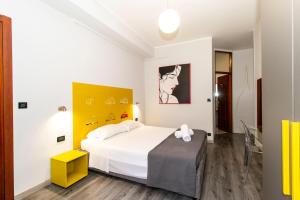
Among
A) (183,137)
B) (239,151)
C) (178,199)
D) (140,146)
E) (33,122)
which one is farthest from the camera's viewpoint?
(239,151)

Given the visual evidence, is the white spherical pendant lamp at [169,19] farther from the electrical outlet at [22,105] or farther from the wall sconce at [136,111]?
the wall sconce at [136,111]

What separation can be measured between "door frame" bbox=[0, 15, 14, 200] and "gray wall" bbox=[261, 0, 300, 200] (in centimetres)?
253

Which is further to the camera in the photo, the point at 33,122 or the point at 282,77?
the point at 33,122

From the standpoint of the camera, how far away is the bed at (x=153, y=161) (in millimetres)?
1879

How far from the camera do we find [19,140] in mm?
1970

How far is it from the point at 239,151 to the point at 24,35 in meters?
4.62

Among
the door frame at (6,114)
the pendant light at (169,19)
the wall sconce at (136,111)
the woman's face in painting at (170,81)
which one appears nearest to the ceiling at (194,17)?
the pendant light at (169,19)

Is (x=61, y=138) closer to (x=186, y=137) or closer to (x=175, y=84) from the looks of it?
(x=186, y=137)

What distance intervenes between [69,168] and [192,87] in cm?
358

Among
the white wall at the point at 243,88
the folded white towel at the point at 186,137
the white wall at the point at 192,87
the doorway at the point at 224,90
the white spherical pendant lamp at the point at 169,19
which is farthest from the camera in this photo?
the doorway at the point at 224,90

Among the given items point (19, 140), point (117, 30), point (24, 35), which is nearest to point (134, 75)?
point (117, 30)

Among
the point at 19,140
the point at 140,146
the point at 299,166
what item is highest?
the point at 299,166

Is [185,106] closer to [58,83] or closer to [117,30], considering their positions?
[117,30]

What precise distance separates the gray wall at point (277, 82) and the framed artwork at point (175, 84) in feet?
12.3
